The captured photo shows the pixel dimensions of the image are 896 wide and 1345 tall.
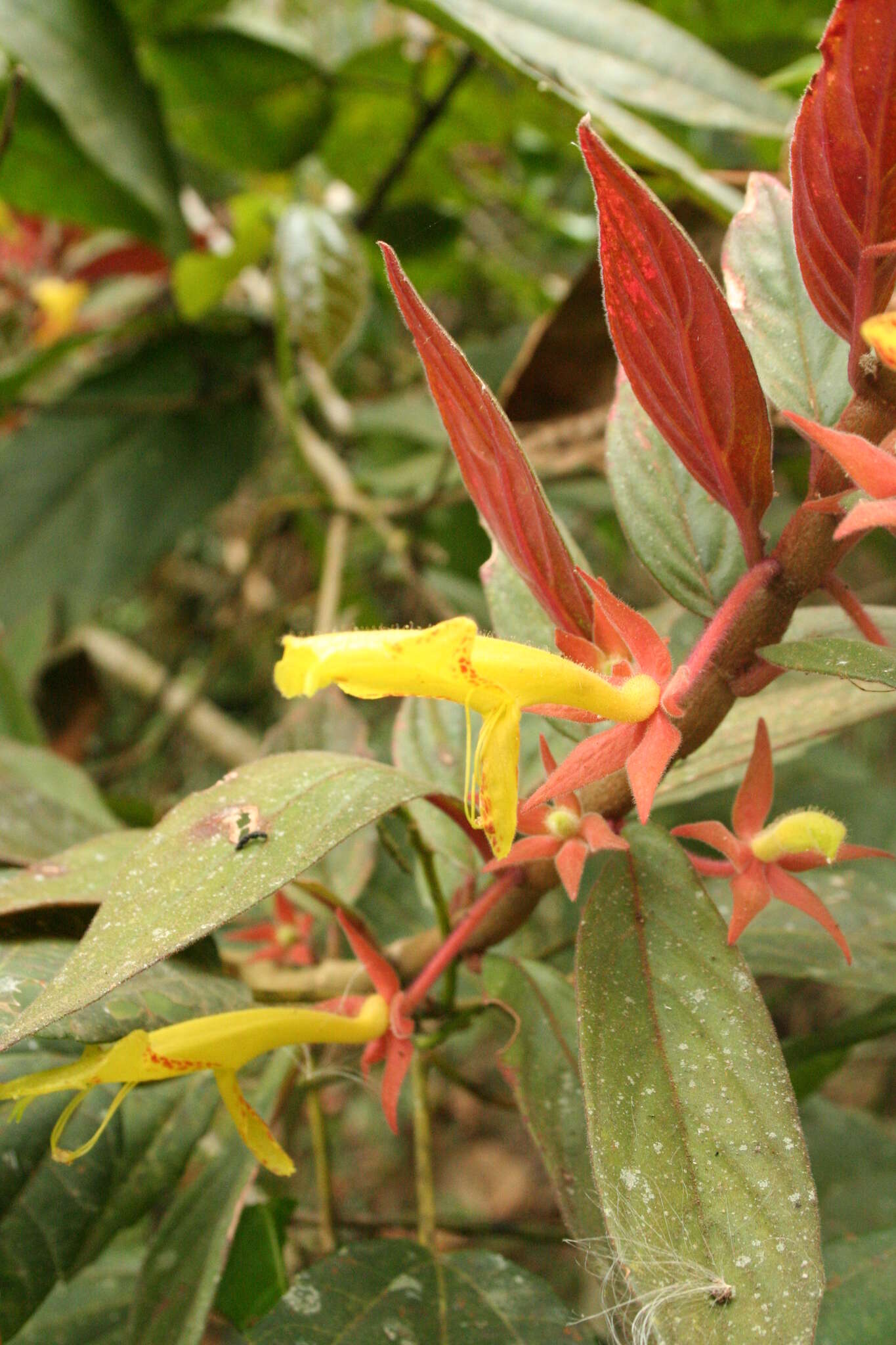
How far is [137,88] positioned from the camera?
963mm

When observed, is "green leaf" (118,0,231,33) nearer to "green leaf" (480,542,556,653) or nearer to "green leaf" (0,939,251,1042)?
"green leaf" (480,542,556,653)

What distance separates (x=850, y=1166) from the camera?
929mm

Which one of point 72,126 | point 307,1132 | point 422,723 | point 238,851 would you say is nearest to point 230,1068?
point 238,851

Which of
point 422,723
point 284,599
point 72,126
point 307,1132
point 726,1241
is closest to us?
point 726,1241

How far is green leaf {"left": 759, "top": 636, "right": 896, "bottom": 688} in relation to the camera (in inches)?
14.8

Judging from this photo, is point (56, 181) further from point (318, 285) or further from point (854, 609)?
point (854, 609)

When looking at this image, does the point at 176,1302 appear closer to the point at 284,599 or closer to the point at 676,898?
the point at 676,898

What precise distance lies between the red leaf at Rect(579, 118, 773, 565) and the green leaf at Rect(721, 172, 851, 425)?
0.06 meters

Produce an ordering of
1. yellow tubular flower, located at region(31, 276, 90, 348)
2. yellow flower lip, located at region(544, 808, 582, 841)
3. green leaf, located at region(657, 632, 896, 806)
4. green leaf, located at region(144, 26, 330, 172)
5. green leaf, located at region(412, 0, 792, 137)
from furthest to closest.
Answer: yellow tubular flower, located at region(31, 276, 90, 348), green leaf, located at region(144, 26, 330, 172), green leaf, located at region(412, 0, 792, 137), green leaf, located at region(657, 632, 896, 806), yellow flower lip, located at region(544, 808, 582, 841)

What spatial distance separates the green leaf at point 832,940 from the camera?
1.95ft

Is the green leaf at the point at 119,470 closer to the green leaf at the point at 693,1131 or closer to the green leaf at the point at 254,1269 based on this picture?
the green leaf at the point at 254,1269

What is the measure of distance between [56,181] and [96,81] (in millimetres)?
269


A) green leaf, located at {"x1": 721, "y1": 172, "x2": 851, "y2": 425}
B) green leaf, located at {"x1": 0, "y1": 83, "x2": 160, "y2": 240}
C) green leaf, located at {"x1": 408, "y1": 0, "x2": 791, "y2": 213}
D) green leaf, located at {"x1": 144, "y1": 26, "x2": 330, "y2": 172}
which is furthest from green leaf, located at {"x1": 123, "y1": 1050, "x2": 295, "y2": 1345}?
green leaf, located at {"x1": 144, "y1": 26, "x2": 330, "y2": 172}

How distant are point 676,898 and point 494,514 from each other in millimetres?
183
